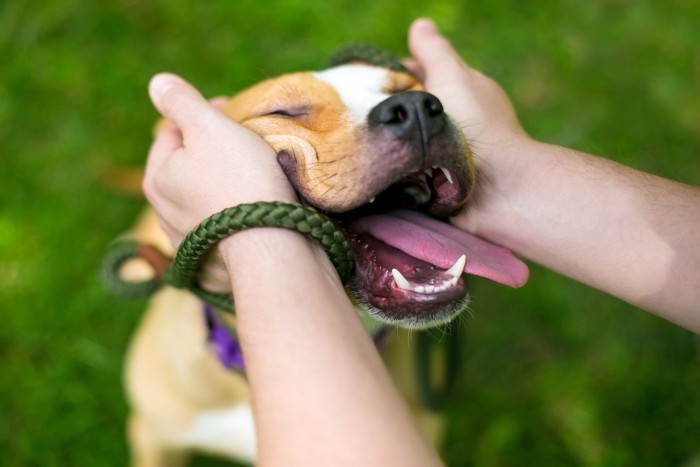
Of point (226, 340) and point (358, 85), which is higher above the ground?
point (358, 85)

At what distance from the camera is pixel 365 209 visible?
193 centimetres

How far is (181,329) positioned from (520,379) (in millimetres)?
1841

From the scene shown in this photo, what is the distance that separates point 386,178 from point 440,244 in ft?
0.88

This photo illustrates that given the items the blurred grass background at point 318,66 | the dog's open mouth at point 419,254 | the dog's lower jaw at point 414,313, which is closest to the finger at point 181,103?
the dog's open mouth at point 419,254

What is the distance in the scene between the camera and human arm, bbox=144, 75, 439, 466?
1156 mm

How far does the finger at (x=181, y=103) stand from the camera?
5.56 feet

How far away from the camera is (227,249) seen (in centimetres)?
145

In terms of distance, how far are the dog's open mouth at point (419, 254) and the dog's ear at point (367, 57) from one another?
0.42 metres

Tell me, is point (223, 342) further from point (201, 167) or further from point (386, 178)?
point (386, 178)

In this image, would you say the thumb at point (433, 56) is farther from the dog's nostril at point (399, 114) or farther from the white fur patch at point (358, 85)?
the dog's nostril at point (399, 114)

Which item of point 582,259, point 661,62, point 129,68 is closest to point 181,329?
point 582,259

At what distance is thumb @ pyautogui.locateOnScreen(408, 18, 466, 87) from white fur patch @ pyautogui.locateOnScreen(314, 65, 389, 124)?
14 centimetres

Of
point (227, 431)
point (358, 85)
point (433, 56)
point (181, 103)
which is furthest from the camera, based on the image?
point (227, 431)

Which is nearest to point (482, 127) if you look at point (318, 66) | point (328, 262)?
point (328, 262)
